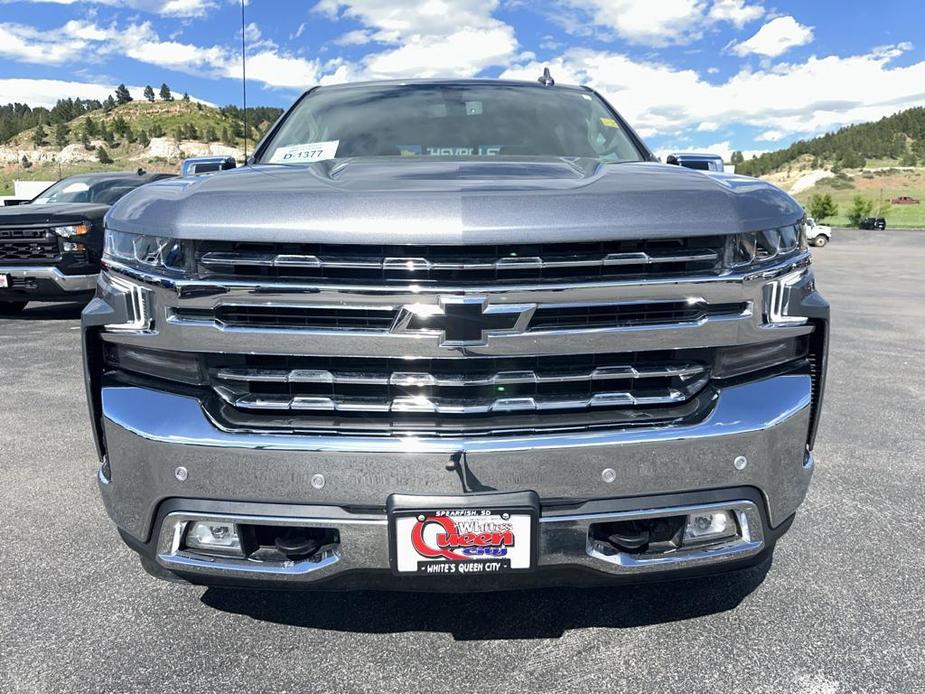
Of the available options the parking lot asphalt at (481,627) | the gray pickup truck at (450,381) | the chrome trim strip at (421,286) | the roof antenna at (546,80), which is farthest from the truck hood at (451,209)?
the roof antenna at (546,80)

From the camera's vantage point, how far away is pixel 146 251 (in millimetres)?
2020

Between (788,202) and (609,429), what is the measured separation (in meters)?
0.88

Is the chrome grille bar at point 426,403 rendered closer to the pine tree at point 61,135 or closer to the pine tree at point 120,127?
the pine tree at point 120,127

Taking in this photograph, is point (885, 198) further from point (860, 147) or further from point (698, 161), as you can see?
point (698, 161)

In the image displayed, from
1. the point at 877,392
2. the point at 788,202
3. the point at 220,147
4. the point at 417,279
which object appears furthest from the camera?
the point at 220,147

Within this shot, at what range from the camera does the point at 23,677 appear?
2.12 m

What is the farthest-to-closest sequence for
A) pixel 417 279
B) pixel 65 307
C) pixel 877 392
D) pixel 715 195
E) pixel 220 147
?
pixel 220 147, pixel 65 307, pixel 877 392, pixel 715 195, pixel 417 279

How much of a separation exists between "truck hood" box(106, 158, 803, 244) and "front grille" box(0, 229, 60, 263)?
677 centimetres

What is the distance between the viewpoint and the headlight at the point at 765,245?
78.4 inches

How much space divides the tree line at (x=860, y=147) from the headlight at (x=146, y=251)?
145 m

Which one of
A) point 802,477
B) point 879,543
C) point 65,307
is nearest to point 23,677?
point 802,477

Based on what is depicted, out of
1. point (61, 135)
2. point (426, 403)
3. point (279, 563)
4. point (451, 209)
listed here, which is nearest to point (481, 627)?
point (279, 563)

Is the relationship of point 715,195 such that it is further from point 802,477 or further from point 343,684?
point 343,684

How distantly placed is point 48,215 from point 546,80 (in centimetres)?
643
